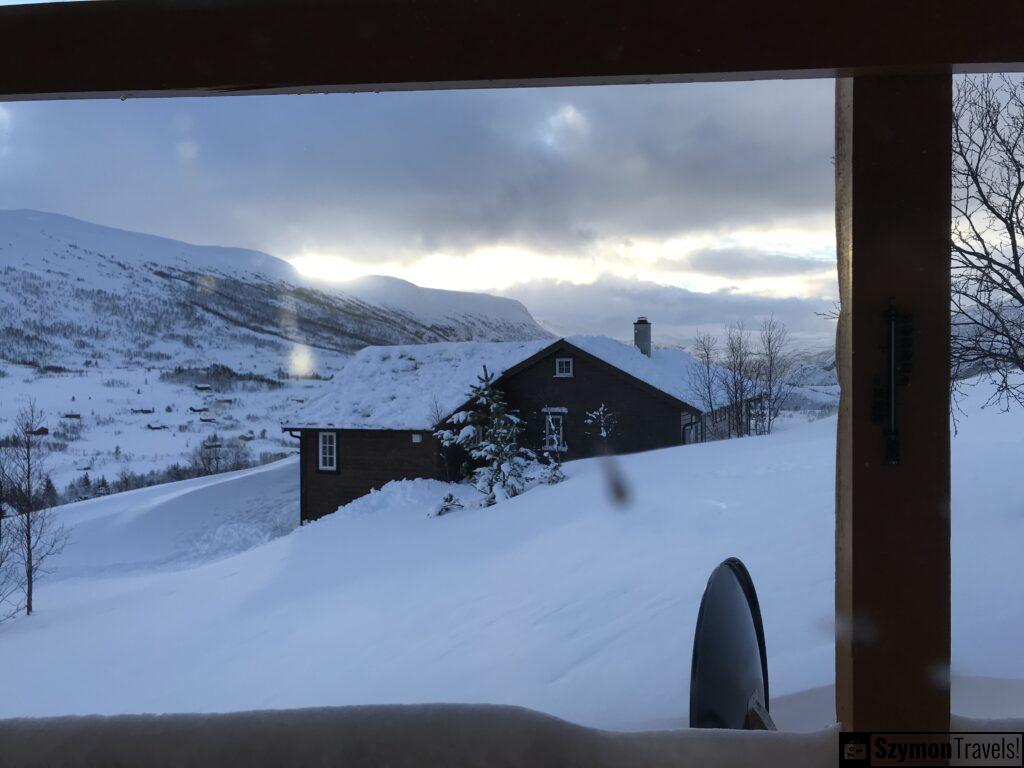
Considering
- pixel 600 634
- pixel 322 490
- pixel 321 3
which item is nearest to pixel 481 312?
pixel 322 490

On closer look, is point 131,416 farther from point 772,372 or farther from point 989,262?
point 989,262

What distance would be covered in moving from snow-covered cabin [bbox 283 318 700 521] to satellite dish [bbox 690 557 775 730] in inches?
574

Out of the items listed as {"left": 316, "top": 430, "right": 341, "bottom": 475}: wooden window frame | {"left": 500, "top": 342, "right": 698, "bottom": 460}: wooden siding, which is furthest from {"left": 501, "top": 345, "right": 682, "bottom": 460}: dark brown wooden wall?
{"left": 316, "top": 430, "right": 341, "bottom": 475}: wooden window frame

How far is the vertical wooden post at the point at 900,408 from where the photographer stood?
1064 mm

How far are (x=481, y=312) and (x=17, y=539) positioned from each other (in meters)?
14.2

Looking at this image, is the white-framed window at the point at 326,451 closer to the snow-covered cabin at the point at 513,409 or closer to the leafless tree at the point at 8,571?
the snow-covered cabin at the point at 513,409

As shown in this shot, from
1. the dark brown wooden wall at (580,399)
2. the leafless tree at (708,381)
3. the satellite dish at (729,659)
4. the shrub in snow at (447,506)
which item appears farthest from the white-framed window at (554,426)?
the satellite dish at (729,659)

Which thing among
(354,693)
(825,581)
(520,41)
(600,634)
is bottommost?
(354,693)

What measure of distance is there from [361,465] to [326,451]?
115cm

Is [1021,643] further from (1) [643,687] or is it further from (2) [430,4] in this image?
(2) [430,4]

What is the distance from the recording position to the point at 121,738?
40.8 inches

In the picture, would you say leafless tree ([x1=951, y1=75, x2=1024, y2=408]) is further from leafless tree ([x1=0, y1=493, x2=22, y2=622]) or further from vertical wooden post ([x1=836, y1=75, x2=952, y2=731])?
leafless tree ([x1=0, y1=493, x2=22, y2=622])

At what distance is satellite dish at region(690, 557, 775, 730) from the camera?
1.26 meters

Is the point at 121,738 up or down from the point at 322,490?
up
